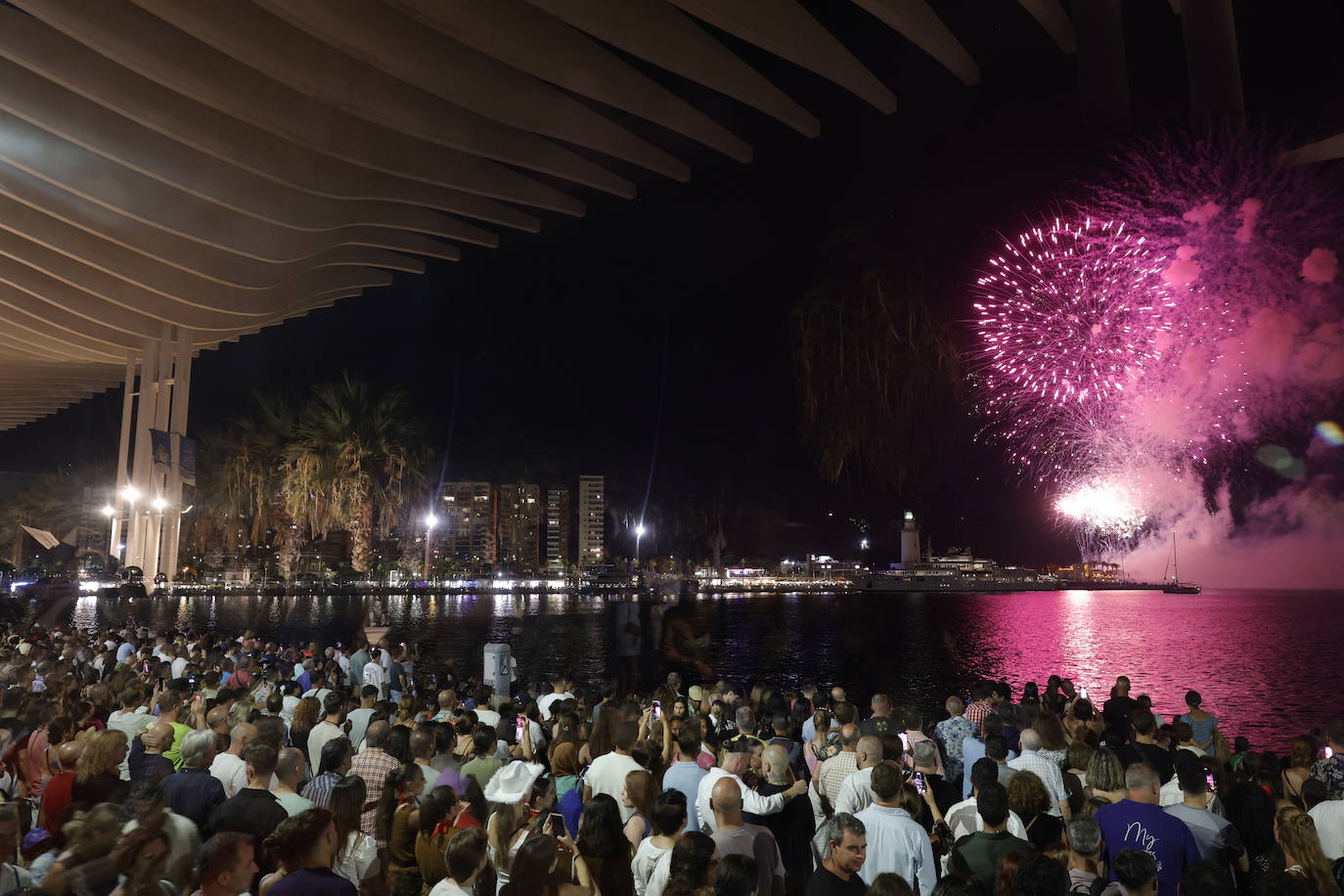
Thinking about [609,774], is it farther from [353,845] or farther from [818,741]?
[818,741]

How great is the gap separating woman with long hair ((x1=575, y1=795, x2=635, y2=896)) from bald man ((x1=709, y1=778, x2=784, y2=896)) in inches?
17.6

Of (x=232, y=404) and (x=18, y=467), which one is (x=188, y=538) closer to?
A: (x=232, y=404)

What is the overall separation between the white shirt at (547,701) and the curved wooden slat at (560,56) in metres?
12.4

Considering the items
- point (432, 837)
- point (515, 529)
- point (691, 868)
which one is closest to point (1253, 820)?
point (691, 868)

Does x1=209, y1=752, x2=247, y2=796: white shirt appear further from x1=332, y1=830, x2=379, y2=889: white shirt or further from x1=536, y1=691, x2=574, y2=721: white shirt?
x1=536, y1=691, x2=574, y2=721: white shirt

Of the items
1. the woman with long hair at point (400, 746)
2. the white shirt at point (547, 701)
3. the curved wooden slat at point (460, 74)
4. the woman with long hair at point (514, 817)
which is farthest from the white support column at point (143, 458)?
the woman with long hair at point (514, 817)

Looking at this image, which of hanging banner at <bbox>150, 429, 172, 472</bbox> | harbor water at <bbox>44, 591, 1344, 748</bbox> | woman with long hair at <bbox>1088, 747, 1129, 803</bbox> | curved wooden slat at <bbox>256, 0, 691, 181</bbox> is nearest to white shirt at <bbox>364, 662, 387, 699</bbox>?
woman with long hair at <bbox>1088, 747, 1129, 803</bbox>

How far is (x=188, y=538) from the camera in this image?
67188 millimetres

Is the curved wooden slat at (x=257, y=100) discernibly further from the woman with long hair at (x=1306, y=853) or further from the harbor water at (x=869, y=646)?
the woman with long hair at (x=1306, y=853)

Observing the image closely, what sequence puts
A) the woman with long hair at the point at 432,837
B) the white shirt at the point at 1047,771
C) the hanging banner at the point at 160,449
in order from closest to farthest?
the woman with long hair at the point at 432,837
the white shirt at the point at 1047,771
the hanging banner at the point at 160,449

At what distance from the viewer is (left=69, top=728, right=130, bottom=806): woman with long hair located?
5.00 metres

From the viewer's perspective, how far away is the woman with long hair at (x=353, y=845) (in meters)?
4.18

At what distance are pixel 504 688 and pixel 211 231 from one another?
19728 mm

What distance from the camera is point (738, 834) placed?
411cm
